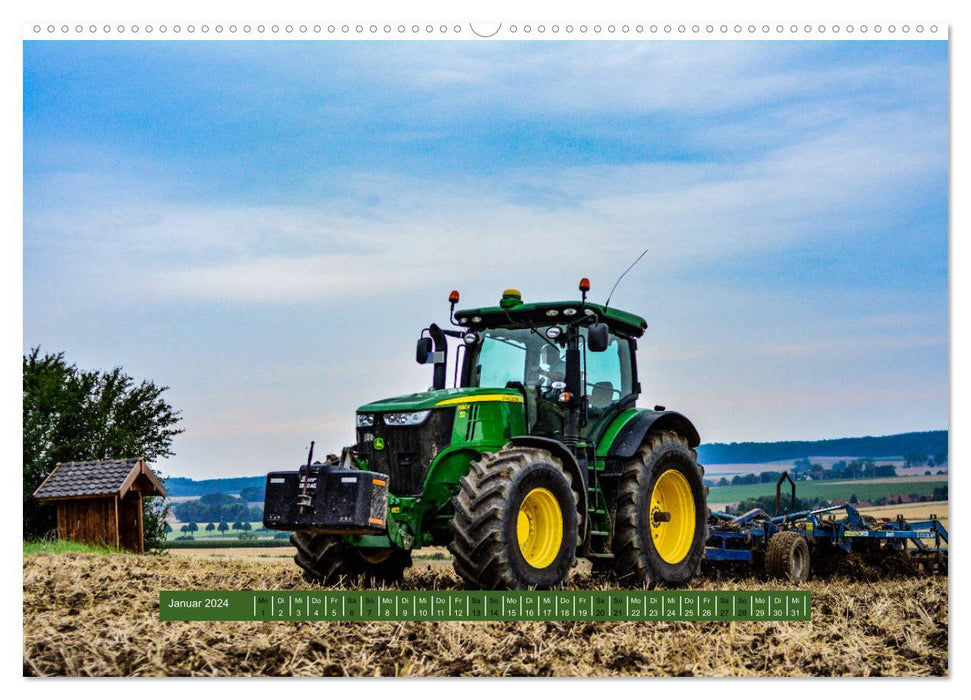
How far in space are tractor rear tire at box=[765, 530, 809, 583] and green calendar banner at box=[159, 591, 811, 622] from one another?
4278mm

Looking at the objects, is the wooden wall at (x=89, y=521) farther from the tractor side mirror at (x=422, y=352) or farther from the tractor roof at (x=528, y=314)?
the tractor roof at (x=528, y=314)

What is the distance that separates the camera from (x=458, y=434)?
372 inches

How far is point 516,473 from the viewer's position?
8.55 metres

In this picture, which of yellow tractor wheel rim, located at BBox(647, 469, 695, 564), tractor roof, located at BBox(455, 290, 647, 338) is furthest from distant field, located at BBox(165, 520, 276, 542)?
yellow tractor wheel rim, located at BBox(647, 469, 695, 564)

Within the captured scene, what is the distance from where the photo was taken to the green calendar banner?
22.9 feet

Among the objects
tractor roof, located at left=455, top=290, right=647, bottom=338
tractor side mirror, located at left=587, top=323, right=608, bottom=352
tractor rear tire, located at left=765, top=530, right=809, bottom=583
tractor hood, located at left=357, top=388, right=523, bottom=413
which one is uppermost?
tractor roof, located at left=455, top=290, right=647, bottom=338

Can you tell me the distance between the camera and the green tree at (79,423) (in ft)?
27.8

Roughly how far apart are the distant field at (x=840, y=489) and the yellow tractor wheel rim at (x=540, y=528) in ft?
7.25

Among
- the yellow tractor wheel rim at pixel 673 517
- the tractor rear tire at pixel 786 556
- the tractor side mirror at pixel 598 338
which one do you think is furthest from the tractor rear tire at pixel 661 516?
the tractor side mirror at pixel 598 338

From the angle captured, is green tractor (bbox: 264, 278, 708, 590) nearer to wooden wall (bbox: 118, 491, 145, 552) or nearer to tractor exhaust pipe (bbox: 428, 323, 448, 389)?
tractor exhaust pipe (bbox: 428, 323, 448, 389)

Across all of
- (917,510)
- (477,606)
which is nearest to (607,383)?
(917,510)

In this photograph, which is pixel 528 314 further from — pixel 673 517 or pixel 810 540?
pixel 810 540
